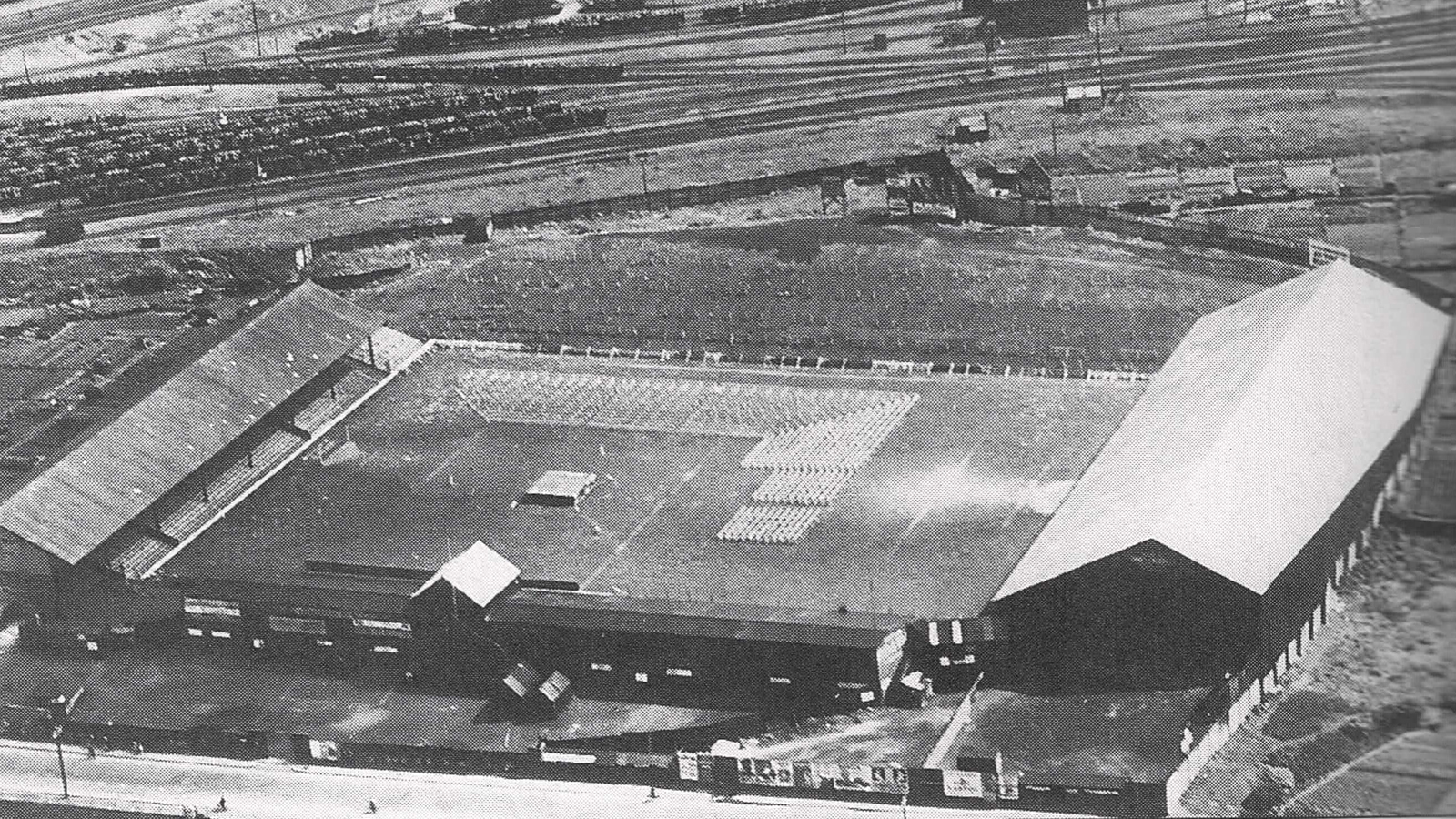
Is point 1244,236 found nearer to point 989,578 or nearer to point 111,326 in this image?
point 989,578

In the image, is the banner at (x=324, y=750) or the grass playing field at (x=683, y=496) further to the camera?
the grass playing field at (x=683, y=496)

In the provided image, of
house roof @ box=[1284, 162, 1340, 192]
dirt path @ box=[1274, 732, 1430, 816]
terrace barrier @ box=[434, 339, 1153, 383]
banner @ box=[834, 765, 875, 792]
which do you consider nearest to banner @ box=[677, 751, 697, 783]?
banner @ box=[834, 765, 875, 792]

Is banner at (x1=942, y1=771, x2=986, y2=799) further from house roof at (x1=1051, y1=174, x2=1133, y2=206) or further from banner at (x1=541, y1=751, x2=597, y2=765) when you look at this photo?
house roof at (x1=1051, y1=174, x2=1133, y2=206)

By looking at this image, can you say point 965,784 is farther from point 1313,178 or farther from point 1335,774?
point 1313,178

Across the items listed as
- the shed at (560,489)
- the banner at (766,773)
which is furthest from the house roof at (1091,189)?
the banner at (766,773)

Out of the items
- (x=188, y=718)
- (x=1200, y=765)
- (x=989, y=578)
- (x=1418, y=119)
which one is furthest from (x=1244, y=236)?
(x=188, y=718)

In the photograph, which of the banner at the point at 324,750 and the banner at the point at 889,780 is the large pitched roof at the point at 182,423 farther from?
the banner at the point at 889,780
